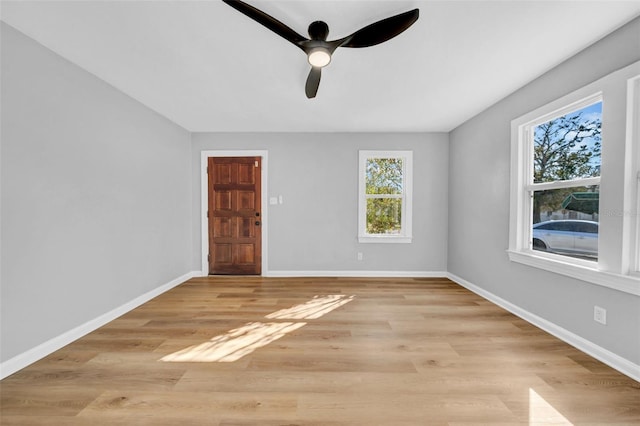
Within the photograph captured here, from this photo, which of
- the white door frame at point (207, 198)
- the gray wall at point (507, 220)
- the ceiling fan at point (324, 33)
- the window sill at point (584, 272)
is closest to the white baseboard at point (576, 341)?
the gray wall at point (507, 220)

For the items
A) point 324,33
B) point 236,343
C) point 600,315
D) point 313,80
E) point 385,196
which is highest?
point 324,33

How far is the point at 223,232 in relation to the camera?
4.52 m

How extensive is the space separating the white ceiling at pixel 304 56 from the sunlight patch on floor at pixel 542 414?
7.96 ft

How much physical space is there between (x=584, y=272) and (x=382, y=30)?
239 centimetres

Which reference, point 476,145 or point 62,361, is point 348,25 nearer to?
point 476,145

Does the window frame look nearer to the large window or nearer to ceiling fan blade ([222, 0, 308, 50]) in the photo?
the large window

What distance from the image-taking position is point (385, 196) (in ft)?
14.7

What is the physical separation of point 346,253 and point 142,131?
3.33 metres

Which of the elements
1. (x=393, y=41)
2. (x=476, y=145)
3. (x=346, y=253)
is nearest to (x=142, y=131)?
(x=393, y=41)

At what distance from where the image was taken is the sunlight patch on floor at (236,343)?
81.6 inches

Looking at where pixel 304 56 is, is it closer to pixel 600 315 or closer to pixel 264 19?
pixel 264 19

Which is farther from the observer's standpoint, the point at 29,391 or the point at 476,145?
the point at 476,145

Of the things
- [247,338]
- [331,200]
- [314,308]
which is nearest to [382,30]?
[247,338]

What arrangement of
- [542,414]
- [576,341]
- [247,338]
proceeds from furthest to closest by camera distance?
[247,338]
[576,341]
[542,414]
